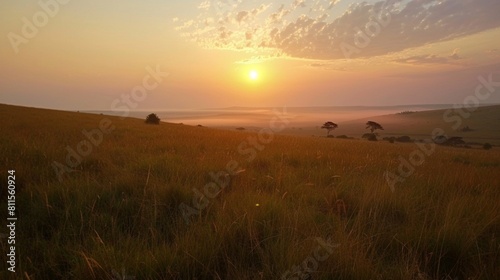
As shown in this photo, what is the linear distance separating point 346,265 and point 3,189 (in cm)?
388

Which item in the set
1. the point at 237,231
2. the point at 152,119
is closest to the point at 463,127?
the point at 152,119

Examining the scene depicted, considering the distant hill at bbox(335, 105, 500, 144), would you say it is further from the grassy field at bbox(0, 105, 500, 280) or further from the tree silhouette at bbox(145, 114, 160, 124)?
the grassy field at bbox(0, 105, 500, 280)

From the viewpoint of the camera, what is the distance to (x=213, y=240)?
2.15m

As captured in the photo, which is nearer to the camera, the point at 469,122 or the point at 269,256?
the point at 269,256

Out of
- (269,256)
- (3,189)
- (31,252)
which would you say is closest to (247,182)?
(269,256)

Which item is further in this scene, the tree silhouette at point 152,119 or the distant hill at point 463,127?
the distant hill at point 463,127

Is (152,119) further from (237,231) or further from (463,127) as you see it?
(463,127)

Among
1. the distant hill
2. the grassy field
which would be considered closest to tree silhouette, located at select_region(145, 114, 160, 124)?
the grassy field

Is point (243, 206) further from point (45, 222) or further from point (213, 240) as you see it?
point (45, 222)

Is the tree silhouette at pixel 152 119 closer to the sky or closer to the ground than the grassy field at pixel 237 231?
closer to the sky

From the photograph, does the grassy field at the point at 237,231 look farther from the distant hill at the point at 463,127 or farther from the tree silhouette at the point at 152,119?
the distant hill at the point at 463,127

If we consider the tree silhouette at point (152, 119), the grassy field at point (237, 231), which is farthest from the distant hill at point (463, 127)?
the grassy field at point (237, 231)

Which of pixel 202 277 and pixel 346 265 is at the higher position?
pixel 346 265

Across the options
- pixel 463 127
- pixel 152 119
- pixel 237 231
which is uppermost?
pixel 152 119
